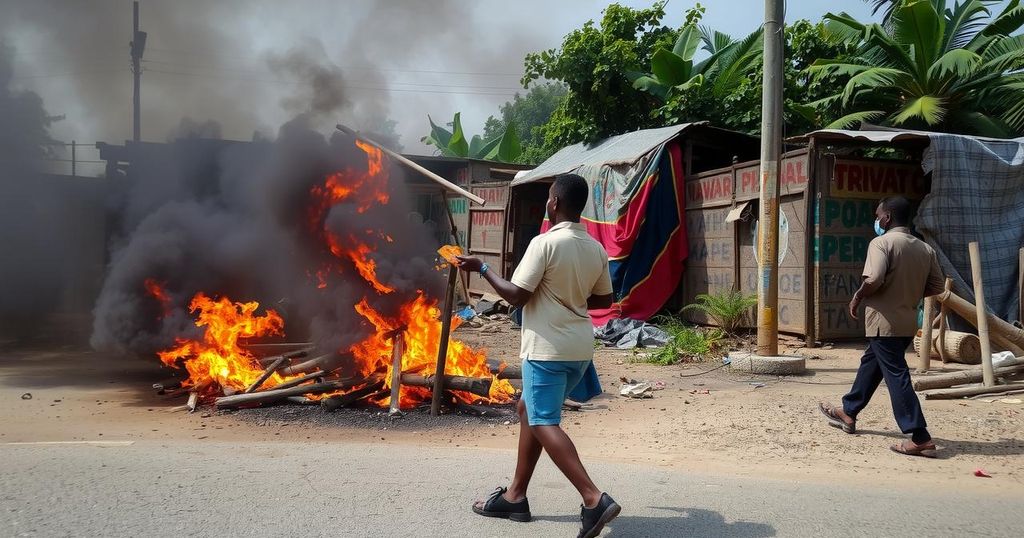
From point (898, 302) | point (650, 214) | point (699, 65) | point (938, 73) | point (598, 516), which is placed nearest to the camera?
point (598, 516)

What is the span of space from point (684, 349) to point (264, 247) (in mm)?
5270

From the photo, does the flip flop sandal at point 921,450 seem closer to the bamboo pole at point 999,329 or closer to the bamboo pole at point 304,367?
the bamboo pole at point 999,329

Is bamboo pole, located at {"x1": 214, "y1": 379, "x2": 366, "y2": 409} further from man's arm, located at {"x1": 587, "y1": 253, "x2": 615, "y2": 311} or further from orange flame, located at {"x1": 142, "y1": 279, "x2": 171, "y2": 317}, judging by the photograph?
man's arm, located at {"x1": 587, "y1": 253, "x2": 615, "y2": 311}

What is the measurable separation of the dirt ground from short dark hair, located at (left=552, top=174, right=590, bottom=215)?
2266 mm

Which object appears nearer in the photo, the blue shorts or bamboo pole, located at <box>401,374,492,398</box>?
the blue shorts

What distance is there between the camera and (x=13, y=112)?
13461 millimetres

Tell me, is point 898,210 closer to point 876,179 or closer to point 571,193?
point 571,193

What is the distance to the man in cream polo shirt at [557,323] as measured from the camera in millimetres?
3373

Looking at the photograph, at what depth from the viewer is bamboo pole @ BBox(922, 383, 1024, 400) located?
6508 mm

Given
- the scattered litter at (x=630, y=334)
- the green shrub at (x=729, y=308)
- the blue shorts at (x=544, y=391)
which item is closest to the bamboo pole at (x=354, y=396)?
the blue shorts at (x=544, y=391)

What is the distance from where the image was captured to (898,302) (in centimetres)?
507

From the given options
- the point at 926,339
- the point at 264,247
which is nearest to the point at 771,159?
the point at 926,339

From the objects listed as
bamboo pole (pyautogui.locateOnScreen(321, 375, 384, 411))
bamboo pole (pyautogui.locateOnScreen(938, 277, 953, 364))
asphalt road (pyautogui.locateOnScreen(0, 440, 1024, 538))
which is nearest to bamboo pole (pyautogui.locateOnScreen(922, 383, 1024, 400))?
bamboo pole (pyautogui.locateOnScreen(938, 277, 953, 364))

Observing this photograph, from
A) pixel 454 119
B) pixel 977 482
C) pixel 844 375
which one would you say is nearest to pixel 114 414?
pixel 977 482
